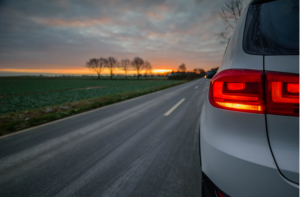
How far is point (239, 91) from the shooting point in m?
0.99

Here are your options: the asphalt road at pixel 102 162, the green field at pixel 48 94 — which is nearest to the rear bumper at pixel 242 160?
the asphalt road at pixel 102 162

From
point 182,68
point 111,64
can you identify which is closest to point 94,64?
point 111,64

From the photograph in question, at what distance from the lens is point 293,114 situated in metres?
0.79

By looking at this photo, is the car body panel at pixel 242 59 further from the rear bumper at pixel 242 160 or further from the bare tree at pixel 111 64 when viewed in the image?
the bare tree at pixel 111 64

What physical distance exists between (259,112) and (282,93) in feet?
0.53

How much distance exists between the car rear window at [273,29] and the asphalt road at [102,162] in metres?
1.62

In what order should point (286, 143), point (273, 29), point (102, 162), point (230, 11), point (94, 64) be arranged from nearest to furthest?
Answer: point (286, 143)
point (273, 29)
point (102, 162)
point (230, 11)
point (94, 64)

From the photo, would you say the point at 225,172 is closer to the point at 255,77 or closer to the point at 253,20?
the point at 255,77

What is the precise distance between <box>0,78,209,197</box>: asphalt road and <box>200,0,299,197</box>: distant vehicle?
3.29ft

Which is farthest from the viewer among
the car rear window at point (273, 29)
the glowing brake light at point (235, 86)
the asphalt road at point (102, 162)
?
the asphalt road at point (102, 162)

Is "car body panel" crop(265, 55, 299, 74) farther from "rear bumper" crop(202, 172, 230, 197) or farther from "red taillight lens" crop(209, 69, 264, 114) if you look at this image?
"rear bumper" crop(202, 172, 230, 197)

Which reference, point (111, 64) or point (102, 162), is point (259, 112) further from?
point (111, 64)

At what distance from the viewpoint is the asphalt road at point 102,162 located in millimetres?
1745

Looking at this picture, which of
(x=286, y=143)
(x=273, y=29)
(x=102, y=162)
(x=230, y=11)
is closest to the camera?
(x=286, y=143)
